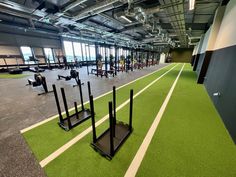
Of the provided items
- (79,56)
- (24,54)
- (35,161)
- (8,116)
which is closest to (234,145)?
(35,161)

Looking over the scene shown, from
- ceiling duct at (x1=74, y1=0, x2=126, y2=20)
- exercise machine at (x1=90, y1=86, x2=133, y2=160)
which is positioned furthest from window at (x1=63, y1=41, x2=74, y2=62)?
exercise machine at (x1=90, y1=86, x2=133, y2=160)

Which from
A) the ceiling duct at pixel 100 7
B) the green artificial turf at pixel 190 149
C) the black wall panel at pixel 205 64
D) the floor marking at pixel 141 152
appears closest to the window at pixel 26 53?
the ceiling duct at pixel 100 7

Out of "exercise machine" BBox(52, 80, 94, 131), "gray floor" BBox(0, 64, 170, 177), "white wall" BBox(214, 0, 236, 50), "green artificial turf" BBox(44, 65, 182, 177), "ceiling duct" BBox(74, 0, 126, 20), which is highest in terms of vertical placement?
"ceiling duct" BBox(74, 0, 126, 20)

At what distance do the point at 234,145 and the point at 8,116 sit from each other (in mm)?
4939

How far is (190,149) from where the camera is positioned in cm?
178

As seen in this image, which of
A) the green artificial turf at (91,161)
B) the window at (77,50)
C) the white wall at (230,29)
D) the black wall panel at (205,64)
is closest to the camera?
the green artificial turf at (91,161)

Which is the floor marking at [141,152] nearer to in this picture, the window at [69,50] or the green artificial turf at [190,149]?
the green artificial turf at [190,149]

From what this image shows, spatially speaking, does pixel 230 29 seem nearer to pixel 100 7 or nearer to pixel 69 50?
pixel 100 7

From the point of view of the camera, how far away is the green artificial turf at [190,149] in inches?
56.7

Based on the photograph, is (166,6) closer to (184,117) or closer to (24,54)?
(184,117)

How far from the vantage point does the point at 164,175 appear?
138 cm

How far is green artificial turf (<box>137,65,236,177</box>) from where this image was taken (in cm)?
144

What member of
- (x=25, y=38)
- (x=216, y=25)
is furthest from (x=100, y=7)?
(x=25, y=38)

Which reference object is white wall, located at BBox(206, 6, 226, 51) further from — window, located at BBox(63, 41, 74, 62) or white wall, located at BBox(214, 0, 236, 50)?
window, located at BBox(63, 41, 74, 62)
